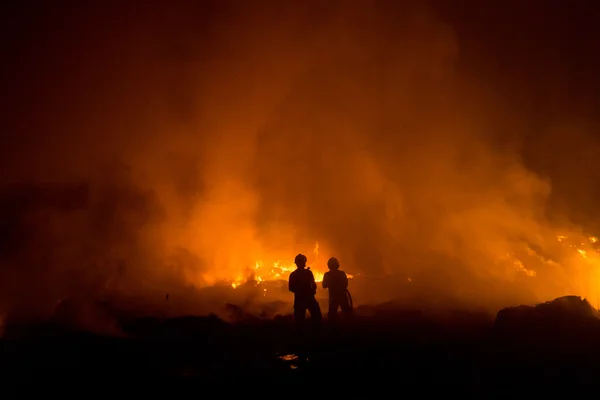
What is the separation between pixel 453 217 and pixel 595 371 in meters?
16.0

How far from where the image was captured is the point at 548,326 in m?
9.24

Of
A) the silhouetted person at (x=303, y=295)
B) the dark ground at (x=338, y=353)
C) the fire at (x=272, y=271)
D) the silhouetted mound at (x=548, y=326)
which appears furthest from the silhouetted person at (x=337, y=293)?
the fire at (x=272, y=271)

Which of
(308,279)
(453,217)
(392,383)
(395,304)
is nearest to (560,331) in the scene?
(392,383)

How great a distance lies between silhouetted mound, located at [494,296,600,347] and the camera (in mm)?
8828

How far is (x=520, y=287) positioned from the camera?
61.6ft

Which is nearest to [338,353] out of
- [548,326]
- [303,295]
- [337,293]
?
[303,295]

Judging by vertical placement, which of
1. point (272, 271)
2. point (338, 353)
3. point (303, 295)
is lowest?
point (338, 353)

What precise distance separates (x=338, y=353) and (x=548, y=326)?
14.5 feet

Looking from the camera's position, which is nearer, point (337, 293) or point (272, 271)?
point (337, 293)

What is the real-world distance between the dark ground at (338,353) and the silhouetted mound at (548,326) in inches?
0.8

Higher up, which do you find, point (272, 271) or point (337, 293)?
point (272, 271)

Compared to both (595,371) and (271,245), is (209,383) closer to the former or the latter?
(595,371)

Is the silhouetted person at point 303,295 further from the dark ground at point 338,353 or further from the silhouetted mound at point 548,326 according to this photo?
the silhouetted mound at point 548,326

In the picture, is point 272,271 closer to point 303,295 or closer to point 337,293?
point 337,293
